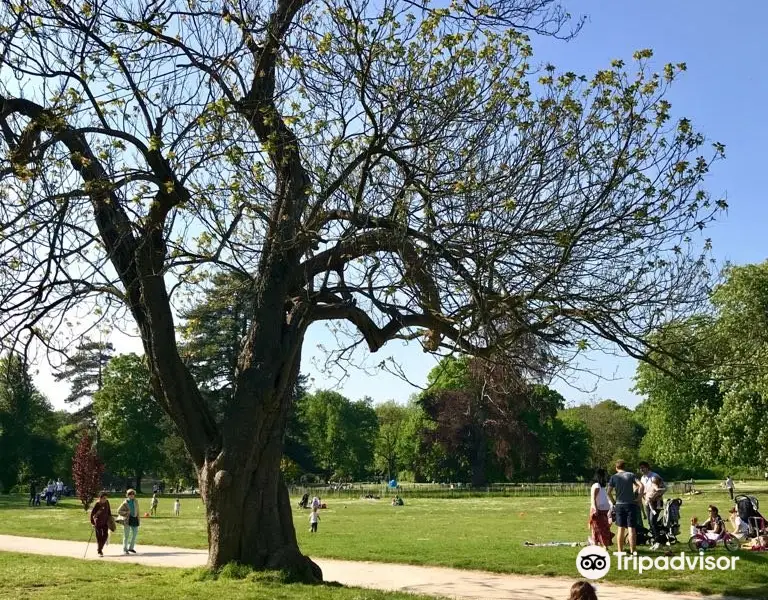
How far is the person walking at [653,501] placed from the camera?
15305 mm

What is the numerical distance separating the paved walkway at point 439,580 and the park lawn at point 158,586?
1.38 metres

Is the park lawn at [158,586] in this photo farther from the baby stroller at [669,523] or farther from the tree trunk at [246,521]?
the baby stroller at [669,523]

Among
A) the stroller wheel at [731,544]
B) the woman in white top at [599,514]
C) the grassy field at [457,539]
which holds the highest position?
the woman in white top at [599,514]

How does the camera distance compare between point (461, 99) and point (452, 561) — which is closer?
point (461, 99)

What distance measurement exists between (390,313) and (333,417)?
93.3 meters

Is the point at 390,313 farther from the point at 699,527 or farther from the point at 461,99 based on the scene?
the point at 699,527

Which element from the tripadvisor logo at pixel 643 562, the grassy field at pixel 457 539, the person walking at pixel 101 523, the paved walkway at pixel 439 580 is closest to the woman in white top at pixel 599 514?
the tripadvisor logo at pixel 643 562

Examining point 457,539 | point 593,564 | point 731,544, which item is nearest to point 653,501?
point 731,544

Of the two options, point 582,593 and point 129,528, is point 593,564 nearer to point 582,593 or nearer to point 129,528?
point 582,593

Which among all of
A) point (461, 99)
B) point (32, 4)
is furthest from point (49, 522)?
point (461, 99)

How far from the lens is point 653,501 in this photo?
1573cm

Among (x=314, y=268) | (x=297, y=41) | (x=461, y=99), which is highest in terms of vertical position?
(x=297, y=41)

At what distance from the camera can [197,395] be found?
→ 12.6 meters

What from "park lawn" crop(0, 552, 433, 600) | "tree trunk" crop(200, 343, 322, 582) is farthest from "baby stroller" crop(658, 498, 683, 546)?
"tree trunk" crop(200, 343, 322, 582)
